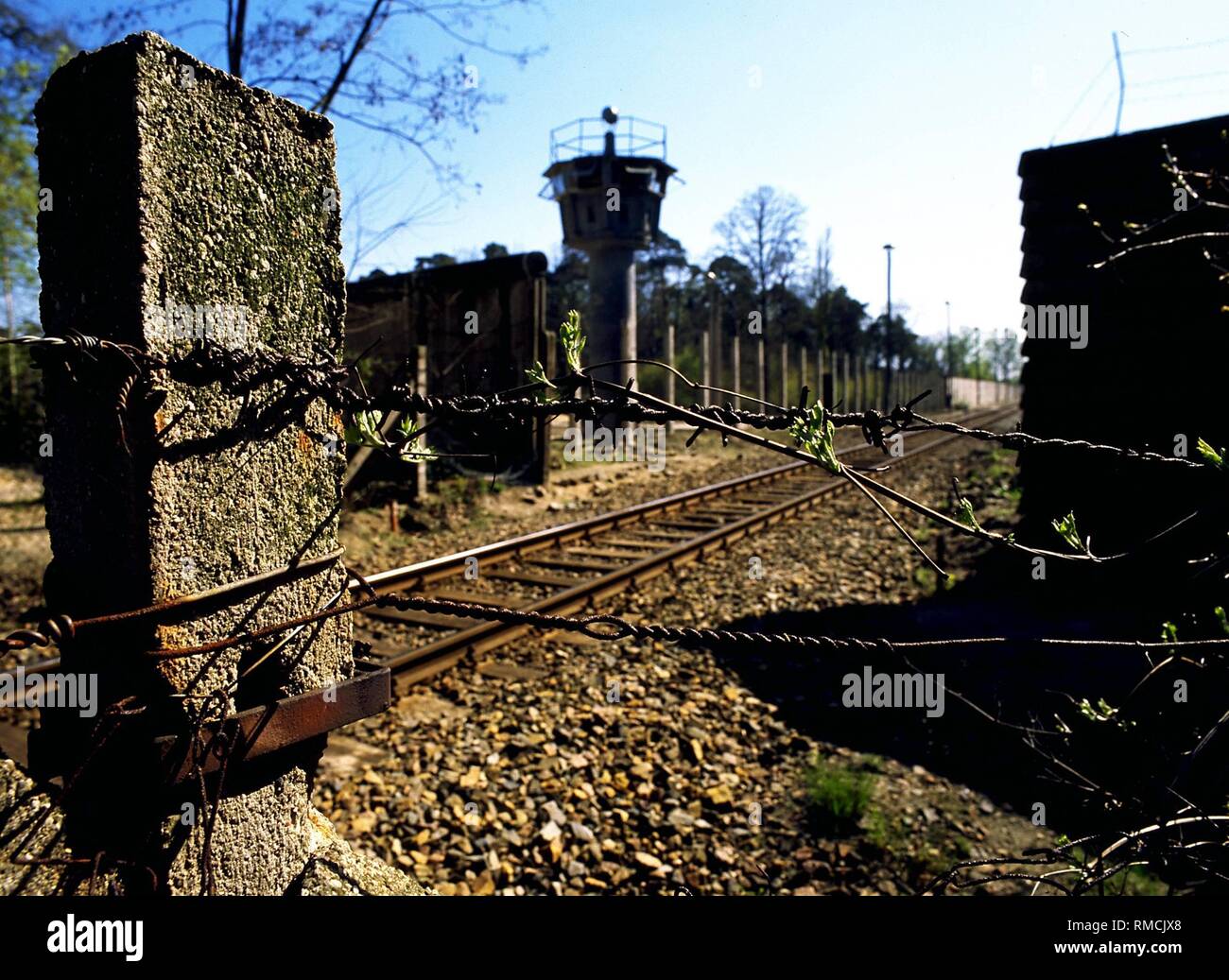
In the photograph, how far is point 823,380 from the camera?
3456 cm

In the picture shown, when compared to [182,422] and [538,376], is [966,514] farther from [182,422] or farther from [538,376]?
[182,422]

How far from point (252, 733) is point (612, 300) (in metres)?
27.5

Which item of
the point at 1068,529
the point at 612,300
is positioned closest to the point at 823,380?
the point at 612,300

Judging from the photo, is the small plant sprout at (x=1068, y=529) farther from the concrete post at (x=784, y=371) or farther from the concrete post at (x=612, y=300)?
the concrete post at (x=612, y=300)

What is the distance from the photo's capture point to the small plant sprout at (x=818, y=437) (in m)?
1.33

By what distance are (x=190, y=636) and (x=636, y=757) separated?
3.32 meters

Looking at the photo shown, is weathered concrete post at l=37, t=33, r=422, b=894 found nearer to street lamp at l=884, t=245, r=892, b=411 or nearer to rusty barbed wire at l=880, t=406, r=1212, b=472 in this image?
rusty barbed wire at l=880, t=406, r=1212, b=472

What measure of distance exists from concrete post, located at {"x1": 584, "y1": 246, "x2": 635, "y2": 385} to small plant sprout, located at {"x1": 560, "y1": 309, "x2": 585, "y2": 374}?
26.0 meters

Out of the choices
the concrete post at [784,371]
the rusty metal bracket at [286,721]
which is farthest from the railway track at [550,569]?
the concrete post at [784,371]

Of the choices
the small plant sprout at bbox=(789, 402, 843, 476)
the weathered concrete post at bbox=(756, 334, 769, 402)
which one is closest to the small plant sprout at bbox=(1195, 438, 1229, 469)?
the small plant sprout at bbox=(789, 402, 843, 476)

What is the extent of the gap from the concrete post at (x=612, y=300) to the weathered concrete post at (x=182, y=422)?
84.6 ft

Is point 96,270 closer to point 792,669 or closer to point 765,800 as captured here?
point 765,800

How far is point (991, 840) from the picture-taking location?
376 cm
